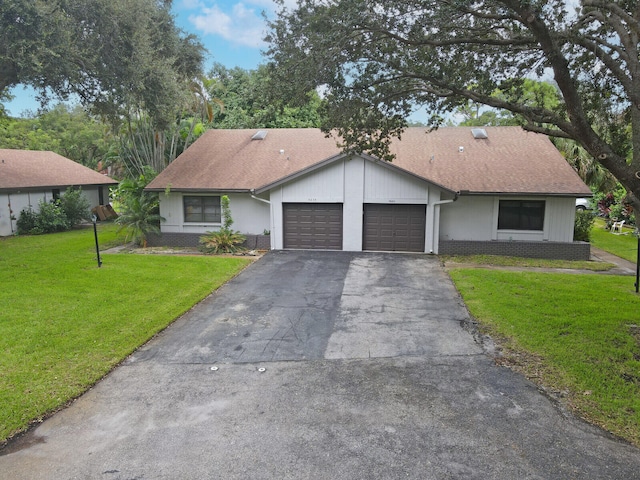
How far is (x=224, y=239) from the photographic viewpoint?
59.3 ft

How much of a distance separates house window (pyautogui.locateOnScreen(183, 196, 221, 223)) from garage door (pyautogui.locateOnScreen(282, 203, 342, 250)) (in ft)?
10.5

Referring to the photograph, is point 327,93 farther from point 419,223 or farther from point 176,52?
point 176,52

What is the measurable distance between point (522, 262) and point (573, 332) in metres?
7.89

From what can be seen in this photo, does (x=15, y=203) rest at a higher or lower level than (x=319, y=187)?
lower

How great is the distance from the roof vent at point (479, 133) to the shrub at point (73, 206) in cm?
2151

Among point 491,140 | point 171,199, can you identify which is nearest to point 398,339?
point 171,199

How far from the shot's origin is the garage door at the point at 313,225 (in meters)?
18.4

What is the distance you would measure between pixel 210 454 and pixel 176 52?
20191mm

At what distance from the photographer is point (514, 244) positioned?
17234 mm

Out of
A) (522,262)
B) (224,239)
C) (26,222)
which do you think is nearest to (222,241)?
(224,239)

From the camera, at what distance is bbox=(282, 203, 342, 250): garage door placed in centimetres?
1836

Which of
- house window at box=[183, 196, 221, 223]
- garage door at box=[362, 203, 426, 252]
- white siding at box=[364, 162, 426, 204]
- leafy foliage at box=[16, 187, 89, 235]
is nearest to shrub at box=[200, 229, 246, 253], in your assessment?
house window at box=[183, 196, 221, 223]

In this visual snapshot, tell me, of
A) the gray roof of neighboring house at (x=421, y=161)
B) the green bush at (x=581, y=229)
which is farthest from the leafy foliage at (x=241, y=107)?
the green bush at (x=581, y=229)

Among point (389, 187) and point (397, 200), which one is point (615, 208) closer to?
point (397, 200)
